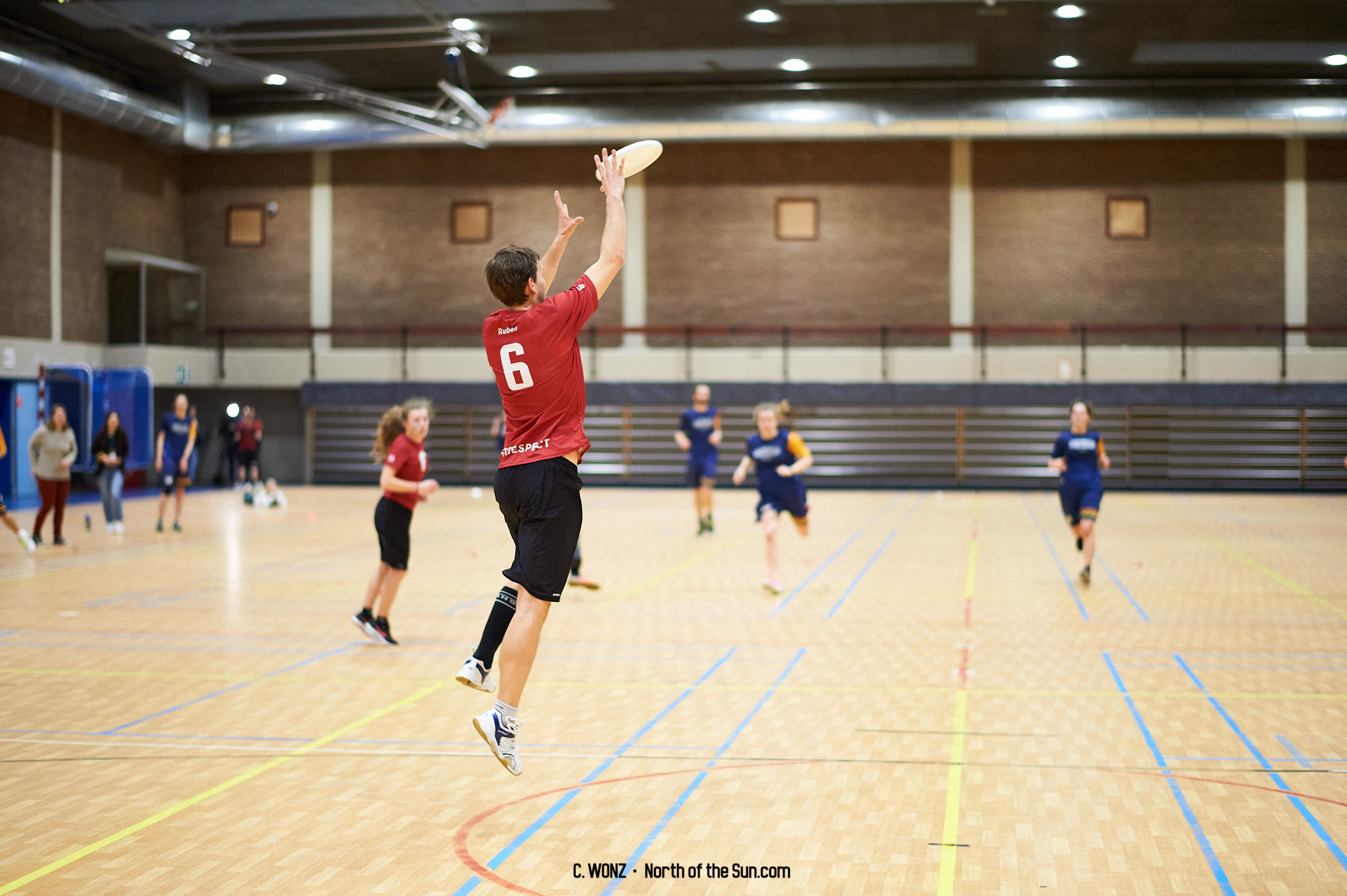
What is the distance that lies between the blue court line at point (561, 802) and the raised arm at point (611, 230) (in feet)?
7.25

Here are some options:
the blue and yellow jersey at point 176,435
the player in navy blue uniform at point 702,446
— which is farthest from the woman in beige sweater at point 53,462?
the player in navy blue uniform at point 702,446

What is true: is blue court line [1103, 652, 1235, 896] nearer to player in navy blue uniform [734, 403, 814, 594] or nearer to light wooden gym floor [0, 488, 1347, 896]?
light wooden gym floor [0, 488, 1347, 896]

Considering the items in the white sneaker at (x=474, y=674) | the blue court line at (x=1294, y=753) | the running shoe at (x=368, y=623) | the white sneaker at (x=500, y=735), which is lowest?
the blue court line at (x=1294, y=753)

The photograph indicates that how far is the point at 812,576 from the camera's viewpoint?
1387 cm

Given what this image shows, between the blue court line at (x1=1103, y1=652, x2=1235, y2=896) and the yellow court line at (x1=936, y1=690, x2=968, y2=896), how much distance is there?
0.93 metres

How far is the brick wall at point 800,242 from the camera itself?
29.6 metres

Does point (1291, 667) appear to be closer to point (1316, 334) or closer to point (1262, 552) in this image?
point (1262, 552)

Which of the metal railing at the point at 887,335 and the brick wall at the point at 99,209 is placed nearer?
the brick wall at the point at 99,209

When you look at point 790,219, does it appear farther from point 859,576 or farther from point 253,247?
point 859,576

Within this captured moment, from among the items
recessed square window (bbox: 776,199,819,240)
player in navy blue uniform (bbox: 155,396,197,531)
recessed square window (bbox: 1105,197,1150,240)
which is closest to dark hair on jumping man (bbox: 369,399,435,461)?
player in navy blue uniform (bbox: 155,396,197,531)

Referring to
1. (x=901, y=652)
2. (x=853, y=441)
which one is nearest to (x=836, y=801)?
(x=901, y=652)

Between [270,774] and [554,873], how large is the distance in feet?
6.72

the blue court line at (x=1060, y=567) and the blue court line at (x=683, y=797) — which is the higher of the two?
the blue court line at (x=1060, y=567)

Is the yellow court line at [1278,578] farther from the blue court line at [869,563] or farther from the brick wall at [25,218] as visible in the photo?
the brick wall at [25,218]
